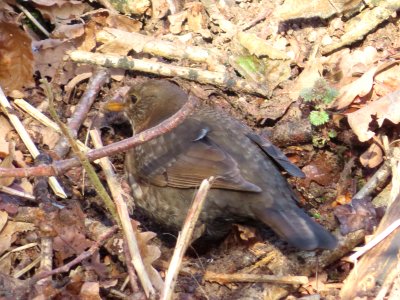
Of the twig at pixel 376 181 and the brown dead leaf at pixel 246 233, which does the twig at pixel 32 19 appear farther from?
the twig at pixel 376 181

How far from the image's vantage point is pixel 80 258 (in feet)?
12.4

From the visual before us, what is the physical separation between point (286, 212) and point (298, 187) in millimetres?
958

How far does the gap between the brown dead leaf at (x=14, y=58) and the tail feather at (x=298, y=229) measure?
198 centimetres

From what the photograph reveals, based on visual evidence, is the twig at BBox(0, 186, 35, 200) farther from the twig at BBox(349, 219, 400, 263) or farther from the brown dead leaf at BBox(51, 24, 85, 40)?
the twig at BBox(349, 219, 400, 263)

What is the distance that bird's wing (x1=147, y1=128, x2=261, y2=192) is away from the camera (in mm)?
4335

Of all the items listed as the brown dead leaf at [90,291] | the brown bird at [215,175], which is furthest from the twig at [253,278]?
the brown dead leaf at [90,291]

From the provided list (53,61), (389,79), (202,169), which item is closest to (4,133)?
(53,61)

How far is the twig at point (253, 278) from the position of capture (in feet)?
12.8

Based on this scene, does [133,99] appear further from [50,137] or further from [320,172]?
[320,172]

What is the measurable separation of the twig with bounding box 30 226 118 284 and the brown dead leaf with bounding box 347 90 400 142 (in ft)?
5.69

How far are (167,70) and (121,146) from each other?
196cm

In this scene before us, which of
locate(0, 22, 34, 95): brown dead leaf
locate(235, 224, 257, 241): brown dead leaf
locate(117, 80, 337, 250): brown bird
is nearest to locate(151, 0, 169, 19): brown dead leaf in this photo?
locate(117, 80, 337, 250): brown bird

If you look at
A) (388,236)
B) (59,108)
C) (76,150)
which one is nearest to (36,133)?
(59,108)

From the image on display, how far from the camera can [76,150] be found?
3385 mm
